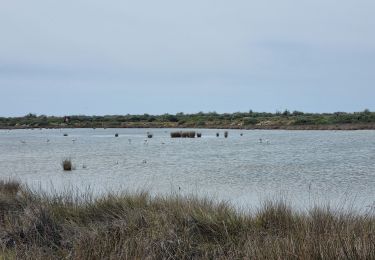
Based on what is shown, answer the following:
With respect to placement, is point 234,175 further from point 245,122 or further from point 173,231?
point 245,122

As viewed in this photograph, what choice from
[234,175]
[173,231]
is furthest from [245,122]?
[173,231]

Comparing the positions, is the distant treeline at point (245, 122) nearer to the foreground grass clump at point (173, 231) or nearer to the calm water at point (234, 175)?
the calm water at point (234, 175)

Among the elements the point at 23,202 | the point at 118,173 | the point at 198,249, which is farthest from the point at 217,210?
the point at 118,173

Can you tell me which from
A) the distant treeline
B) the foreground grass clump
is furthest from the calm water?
the distant treeline

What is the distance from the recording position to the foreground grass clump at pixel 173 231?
6189mm

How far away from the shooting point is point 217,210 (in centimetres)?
883

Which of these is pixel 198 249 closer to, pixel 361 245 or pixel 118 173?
pixel 361 245

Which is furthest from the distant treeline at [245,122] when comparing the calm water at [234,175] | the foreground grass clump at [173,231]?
the foreground grass clump at [173,231]

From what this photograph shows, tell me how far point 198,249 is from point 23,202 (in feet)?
16.4

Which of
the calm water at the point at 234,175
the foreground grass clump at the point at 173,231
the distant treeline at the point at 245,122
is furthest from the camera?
the distant treeline at the point at 245,122

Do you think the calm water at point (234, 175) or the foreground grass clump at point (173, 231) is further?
the calm water at point (234, 175)

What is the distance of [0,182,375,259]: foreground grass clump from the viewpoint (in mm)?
6189

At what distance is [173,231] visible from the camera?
7.58 m

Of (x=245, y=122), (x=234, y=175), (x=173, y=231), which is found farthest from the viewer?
(x=245, y=122)
